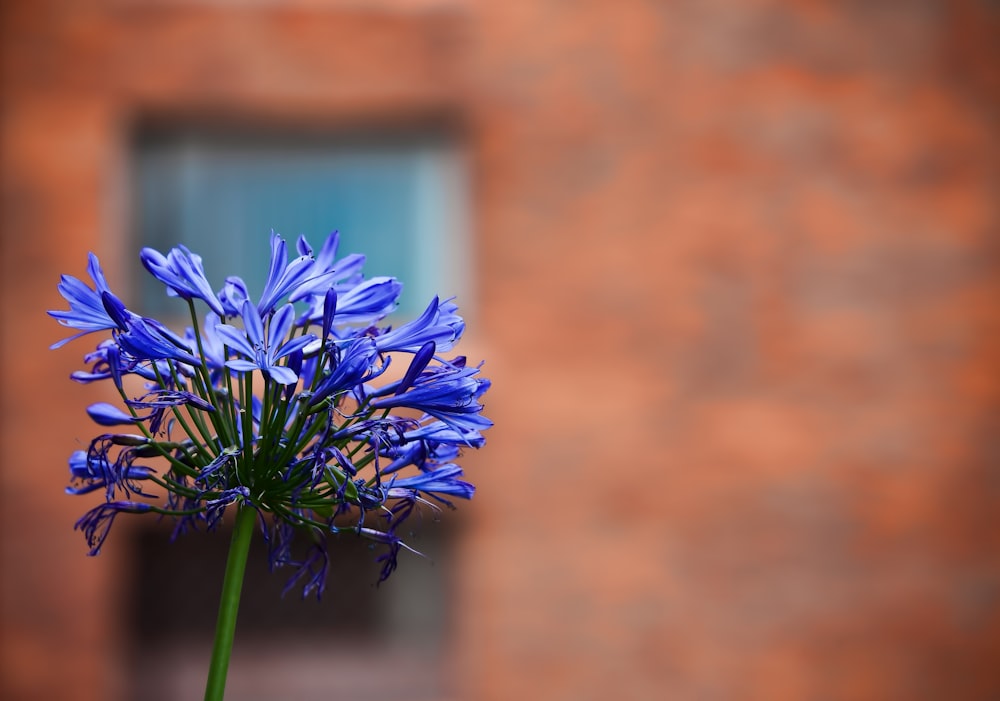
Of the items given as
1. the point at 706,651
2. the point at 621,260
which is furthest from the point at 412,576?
the point at 621,260

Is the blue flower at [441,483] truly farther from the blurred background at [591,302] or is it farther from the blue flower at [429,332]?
the blurred background at [591,302]

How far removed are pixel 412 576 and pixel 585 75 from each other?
115 inches

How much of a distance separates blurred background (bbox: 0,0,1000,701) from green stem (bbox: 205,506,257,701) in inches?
190

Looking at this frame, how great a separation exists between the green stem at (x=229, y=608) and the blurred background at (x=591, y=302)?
15.8ft

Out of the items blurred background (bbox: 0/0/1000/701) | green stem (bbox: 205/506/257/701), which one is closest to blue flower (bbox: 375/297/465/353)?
green stem (bbox: 205/506/257/701)

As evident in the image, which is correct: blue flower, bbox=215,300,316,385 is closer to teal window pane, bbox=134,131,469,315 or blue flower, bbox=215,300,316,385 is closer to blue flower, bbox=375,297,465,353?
blue flower, bbox=375,297,465,353

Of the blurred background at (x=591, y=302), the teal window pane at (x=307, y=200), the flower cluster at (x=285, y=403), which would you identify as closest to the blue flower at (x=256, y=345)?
the flower cluster at (x=285, y=403)

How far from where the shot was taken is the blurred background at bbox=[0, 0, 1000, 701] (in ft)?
18.9

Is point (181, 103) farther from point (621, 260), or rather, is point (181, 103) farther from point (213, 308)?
point (213, 308)

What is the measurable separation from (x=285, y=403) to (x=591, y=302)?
4964 millimetres

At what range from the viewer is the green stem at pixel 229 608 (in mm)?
917

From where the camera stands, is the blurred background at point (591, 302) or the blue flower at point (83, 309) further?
the blurred background at point (591, 302)

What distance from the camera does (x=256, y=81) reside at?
5816 millimetres

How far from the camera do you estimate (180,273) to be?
1092 mm
